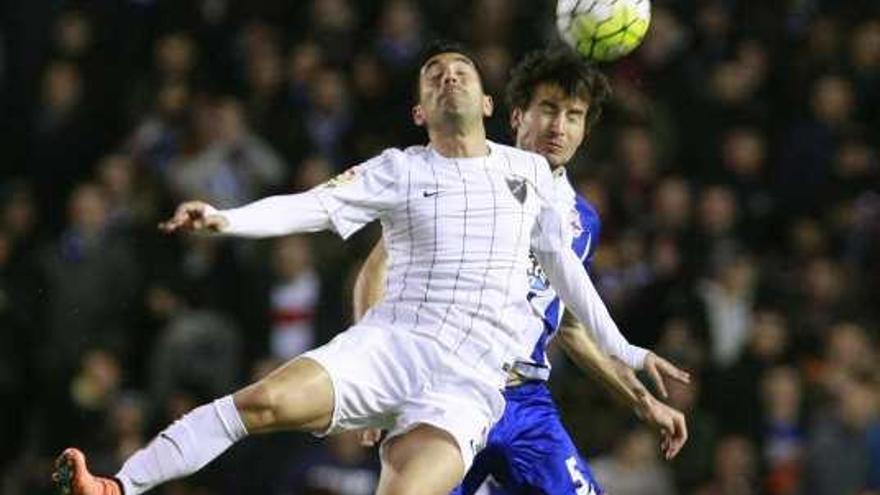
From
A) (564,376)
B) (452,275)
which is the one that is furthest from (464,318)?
(564,376)

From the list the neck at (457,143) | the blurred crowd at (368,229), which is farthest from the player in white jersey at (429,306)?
the blurred crowd at (368,229)

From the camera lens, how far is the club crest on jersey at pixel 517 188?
8.45m

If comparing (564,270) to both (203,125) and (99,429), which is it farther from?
(203,125)

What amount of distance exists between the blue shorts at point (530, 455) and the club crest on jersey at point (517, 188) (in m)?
0.82

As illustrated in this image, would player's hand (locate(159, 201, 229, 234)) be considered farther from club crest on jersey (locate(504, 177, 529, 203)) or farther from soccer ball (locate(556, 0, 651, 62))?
soccer ball (locate(556, 0, 651, 62))

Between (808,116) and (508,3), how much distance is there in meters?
1.92

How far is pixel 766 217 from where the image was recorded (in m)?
13.3

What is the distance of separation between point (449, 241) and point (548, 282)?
746mm

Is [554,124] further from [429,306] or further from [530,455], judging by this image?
[530,455]

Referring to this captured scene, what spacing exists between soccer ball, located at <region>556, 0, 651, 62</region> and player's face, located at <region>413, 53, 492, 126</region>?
0.77 metres

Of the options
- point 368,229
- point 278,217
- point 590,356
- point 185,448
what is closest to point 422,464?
point 185,448

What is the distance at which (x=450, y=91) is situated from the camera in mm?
8359

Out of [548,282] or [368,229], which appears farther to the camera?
[368,229]

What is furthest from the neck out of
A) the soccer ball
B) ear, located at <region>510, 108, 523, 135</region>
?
the soccer ball
